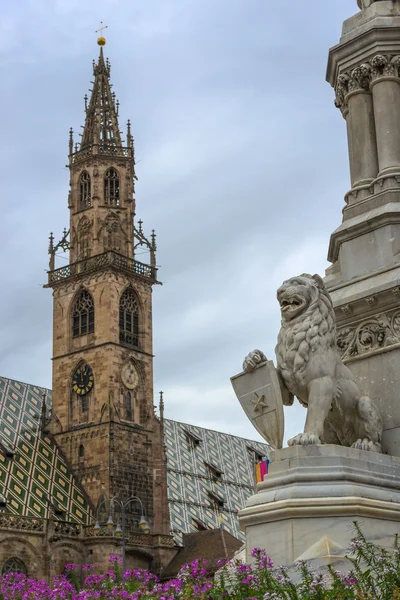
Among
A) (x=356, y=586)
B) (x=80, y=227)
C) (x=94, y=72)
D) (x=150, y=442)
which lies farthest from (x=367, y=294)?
(x=94, y=72)

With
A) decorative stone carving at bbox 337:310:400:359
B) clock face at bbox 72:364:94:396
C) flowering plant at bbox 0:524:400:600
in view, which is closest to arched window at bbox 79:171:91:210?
clock face at bbox 72:364:94:396

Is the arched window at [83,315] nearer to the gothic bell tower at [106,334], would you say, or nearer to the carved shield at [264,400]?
the gothic bell tower at [106,334]

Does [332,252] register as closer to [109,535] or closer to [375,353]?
[375,353]

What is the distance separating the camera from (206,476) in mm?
58906

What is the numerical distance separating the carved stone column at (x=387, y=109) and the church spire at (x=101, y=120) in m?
46.6

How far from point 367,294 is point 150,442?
42.9 m

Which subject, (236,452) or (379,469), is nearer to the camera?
(379,469)

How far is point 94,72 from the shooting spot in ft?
201

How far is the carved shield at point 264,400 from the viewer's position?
29.3 feet

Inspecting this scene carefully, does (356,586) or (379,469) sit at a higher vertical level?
(379,469)

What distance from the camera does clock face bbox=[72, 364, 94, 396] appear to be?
172 ft

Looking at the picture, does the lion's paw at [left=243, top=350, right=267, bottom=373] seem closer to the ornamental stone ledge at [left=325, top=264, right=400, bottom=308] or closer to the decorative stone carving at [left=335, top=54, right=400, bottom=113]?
the ornamental stone ledge at [left=325, top=264, right=400, bottom=308]

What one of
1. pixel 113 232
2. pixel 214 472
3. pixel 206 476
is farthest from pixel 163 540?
pixel 113 232

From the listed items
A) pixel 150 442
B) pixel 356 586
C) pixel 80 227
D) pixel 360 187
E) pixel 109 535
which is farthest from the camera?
pixel 80 227
